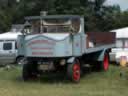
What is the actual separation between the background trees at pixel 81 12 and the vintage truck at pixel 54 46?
96.6 ft

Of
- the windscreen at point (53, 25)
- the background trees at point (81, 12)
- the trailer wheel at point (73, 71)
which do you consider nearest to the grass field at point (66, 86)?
the trailer wheel at point (73, 71)

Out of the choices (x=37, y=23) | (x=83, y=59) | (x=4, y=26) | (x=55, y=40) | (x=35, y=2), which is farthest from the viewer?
(x=4, y=26)

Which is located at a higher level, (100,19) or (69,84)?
(100,19)

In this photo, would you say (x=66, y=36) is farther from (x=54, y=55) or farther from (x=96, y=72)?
(x=96, y=72)

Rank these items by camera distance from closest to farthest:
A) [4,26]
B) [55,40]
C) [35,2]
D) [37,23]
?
[55,40] < [37,23] < [35,2] < [4,26]

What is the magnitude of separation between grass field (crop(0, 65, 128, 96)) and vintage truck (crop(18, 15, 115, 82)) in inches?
20.8

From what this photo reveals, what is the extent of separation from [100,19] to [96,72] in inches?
1303

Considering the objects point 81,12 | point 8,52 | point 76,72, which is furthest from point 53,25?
point 81,12

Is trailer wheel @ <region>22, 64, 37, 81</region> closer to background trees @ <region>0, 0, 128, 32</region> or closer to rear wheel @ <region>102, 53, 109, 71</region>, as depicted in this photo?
rear wheel @ <region>102, 53, 109, 71</region>

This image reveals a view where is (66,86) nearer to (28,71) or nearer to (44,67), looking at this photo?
(44,67)

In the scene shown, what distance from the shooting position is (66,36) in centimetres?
1677

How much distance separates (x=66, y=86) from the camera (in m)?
15.9

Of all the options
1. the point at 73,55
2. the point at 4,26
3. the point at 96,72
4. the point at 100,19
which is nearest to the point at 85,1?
the point at 100,19

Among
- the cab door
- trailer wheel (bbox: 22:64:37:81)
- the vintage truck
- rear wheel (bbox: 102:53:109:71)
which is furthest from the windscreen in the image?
the cab door
